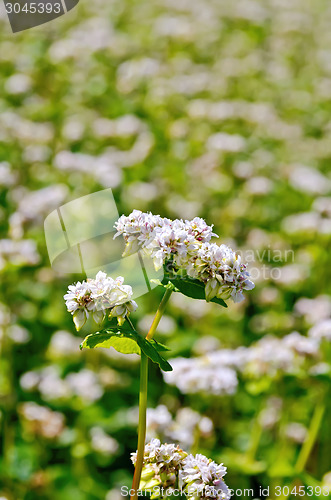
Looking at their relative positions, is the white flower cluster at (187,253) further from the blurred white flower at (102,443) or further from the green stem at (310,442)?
the blurred white flower at (102,443)

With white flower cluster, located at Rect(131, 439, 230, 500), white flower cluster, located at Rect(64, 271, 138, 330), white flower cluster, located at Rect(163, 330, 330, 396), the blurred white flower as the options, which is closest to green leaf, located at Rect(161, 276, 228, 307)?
white flower cluster, located at Rect(64, 271, 138, 330)

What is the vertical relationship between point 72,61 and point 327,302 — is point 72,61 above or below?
above

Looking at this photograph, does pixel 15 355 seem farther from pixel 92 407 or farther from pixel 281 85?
pixel 281 85

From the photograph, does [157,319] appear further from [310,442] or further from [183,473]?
[310,442]

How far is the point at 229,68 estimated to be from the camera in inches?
240

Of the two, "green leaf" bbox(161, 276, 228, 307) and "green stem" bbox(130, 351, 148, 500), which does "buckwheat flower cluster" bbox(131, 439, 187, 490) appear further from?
"green leaf" bbox(161, 276, 228, 307)

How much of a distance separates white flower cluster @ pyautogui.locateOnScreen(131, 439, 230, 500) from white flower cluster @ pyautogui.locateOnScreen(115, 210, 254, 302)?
354 millimetres

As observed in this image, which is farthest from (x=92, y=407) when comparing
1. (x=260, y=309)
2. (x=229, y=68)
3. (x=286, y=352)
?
(x=229, y=68)

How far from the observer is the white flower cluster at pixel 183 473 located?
122cm

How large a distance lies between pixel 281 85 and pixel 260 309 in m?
3.42

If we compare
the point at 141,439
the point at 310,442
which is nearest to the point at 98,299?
the point at 141,439

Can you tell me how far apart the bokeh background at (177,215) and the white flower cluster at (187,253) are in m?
0.84

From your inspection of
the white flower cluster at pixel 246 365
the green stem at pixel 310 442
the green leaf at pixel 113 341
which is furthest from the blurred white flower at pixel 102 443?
the green leaf at pixel 113 341

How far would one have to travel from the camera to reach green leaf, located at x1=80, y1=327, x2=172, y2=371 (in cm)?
119
